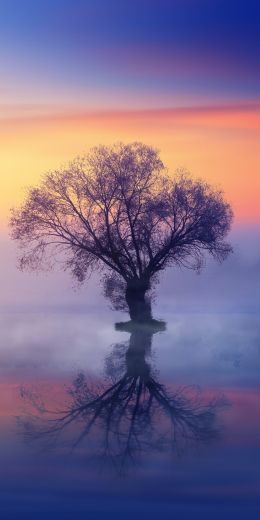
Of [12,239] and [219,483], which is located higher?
[12,239]

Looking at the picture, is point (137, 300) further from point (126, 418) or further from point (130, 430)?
point (130, 430)

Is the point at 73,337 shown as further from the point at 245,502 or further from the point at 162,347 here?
the point at 245,502

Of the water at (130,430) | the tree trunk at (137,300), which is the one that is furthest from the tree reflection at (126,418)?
the tree trunk at (137,300)

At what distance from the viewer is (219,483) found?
8.30 m

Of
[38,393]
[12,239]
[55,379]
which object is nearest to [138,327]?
[12,239]

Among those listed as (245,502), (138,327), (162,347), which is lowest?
(245,502)

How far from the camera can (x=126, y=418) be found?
11.7 meters

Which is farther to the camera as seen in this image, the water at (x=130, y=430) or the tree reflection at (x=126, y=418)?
the tree reflection at (x=126, y=418)

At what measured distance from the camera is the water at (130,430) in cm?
779

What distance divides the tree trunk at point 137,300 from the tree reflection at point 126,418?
1011 centimetres

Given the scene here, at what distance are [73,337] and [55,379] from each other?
804 centimetres

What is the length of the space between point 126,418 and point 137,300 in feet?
50.1

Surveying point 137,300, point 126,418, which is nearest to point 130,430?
point 126,418

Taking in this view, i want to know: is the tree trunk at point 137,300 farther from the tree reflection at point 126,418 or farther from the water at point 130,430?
the tree reflection at point 126,418
